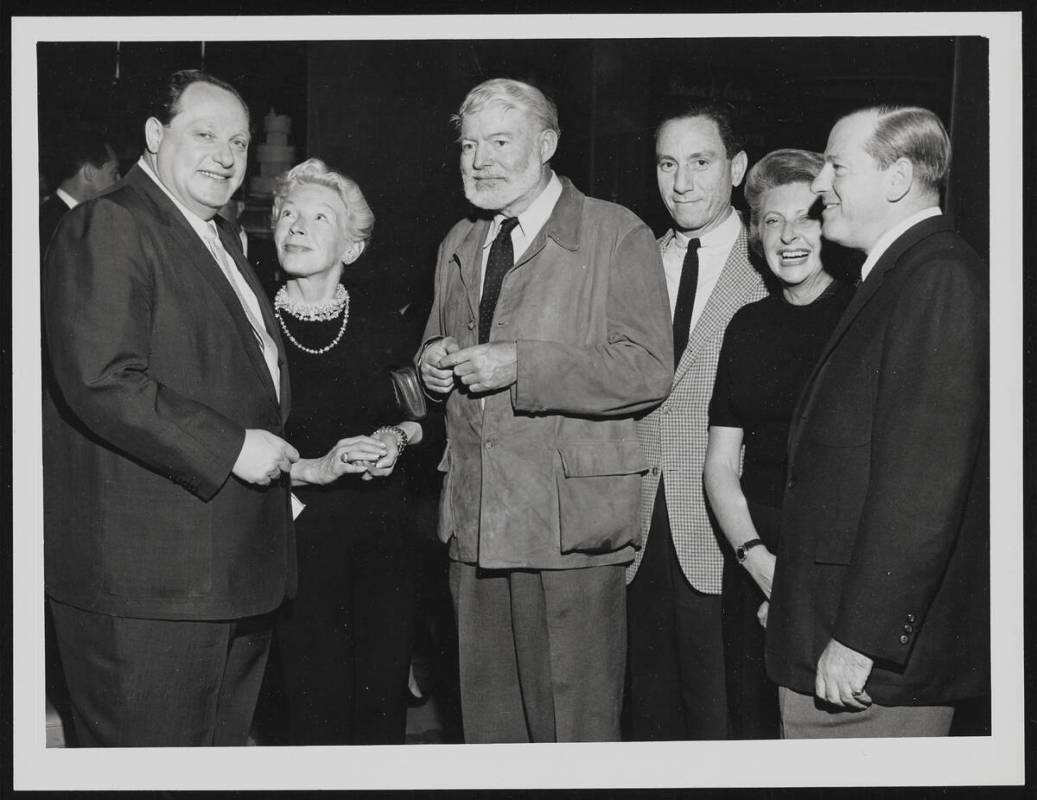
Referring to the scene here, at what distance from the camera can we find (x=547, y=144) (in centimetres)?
282

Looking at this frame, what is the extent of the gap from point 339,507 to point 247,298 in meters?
0.60

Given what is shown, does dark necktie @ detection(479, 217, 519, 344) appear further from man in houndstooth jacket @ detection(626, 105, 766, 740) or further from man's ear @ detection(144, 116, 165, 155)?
man's ear @ detection(144, 116, 165, 155)

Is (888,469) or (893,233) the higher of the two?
(893,233)

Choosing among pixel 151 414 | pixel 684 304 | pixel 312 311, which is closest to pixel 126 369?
pixel 151 414

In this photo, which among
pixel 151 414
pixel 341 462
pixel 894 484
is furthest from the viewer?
pixel 341 462

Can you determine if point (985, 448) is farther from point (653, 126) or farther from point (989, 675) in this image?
point (653, 126)

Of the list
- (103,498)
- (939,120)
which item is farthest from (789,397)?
(103,498)

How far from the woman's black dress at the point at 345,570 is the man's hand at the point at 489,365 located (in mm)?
274

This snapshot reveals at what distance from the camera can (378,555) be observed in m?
2.89

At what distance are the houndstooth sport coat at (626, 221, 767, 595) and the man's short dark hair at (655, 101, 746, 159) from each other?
0.26m

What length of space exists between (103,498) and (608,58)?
1.72 m

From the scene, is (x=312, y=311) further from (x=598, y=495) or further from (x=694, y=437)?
(x=694, y=437)

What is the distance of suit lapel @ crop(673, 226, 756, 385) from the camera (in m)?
2.82

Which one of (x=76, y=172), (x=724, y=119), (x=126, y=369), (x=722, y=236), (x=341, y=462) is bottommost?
(x=341, y=462)
